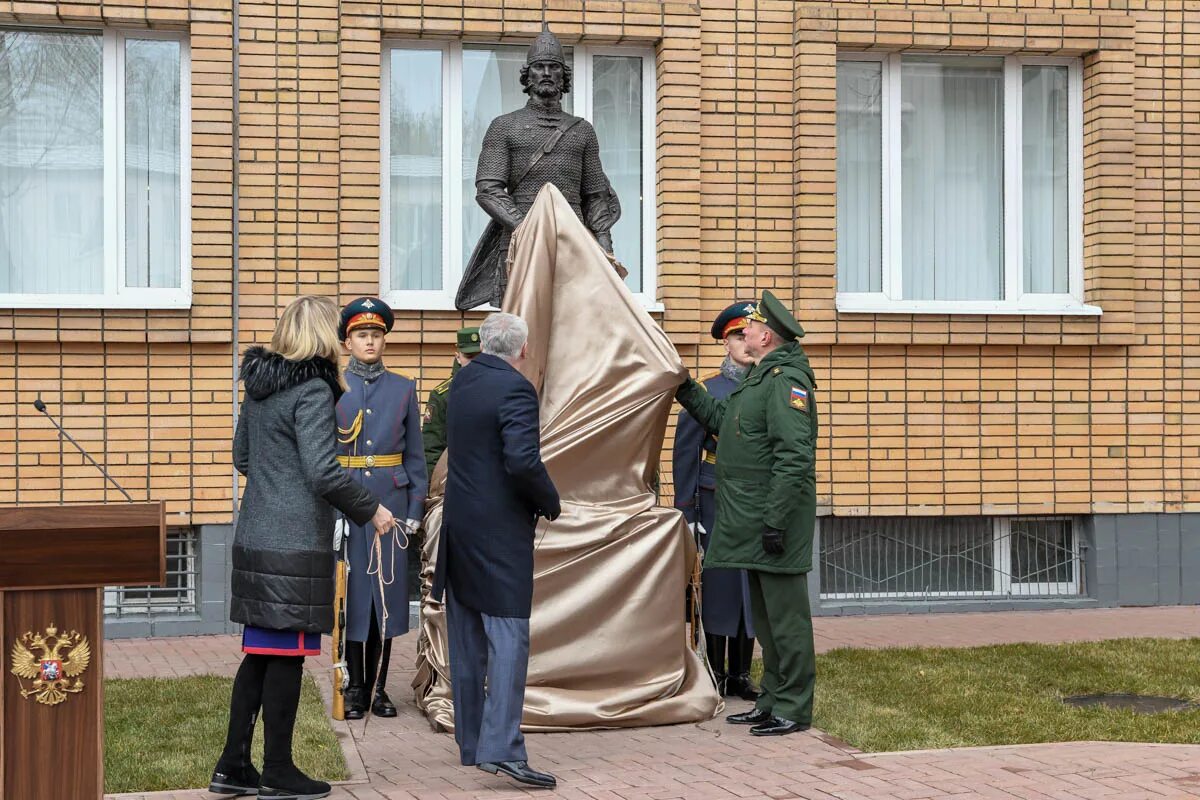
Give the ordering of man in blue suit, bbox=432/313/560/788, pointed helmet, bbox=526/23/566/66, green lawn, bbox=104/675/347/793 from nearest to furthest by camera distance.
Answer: man in blue suit, bbox=432/313/560/788 → green lawn, bbox=104/675/347/793 → pointed helmet, bbox=526/23/566/66

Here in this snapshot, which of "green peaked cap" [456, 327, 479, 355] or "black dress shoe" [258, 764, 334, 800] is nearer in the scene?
"black dress shoe" [258, 764, 334, 800]

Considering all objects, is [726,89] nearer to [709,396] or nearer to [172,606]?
[709,396]

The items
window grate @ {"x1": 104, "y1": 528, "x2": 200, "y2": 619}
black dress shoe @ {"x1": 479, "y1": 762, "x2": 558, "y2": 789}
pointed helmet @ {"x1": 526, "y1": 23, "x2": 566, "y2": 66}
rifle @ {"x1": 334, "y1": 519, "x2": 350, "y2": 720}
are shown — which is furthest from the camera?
window grate @ {"x1": 104, "y1": 528, "x2": 200, "y2": 619}

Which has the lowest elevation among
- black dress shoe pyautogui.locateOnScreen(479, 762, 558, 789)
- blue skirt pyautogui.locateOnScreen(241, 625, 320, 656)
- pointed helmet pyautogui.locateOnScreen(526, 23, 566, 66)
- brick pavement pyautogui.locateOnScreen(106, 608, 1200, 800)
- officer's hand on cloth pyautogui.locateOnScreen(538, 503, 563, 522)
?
brick pavement pyautogui.locateOnScreen(106, 608, 1200, 800)

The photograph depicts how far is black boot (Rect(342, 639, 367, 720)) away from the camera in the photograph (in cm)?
738

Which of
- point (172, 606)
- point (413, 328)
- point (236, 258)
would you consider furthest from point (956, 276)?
point (172, 606)

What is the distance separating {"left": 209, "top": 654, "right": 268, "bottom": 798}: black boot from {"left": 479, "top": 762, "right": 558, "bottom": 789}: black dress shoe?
2.84 ft

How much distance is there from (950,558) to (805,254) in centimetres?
245

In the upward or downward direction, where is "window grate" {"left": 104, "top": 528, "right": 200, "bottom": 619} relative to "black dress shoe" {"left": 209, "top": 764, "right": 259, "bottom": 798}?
upward

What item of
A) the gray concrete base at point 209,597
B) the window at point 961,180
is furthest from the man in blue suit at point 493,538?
the window at point 961,180

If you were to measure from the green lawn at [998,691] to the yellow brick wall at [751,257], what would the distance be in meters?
2.14

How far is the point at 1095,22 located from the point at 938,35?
1139 millimetres

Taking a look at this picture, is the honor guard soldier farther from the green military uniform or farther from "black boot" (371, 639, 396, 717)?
the green military uniform

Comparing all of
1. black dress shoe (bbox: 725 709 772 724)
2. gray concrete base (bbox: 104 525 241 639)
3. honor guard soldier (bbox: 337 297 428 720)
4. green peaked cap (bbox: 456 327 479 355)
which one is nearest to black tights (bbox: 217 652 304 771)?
honor guard soldier (bbox: 337 297 428 720)
